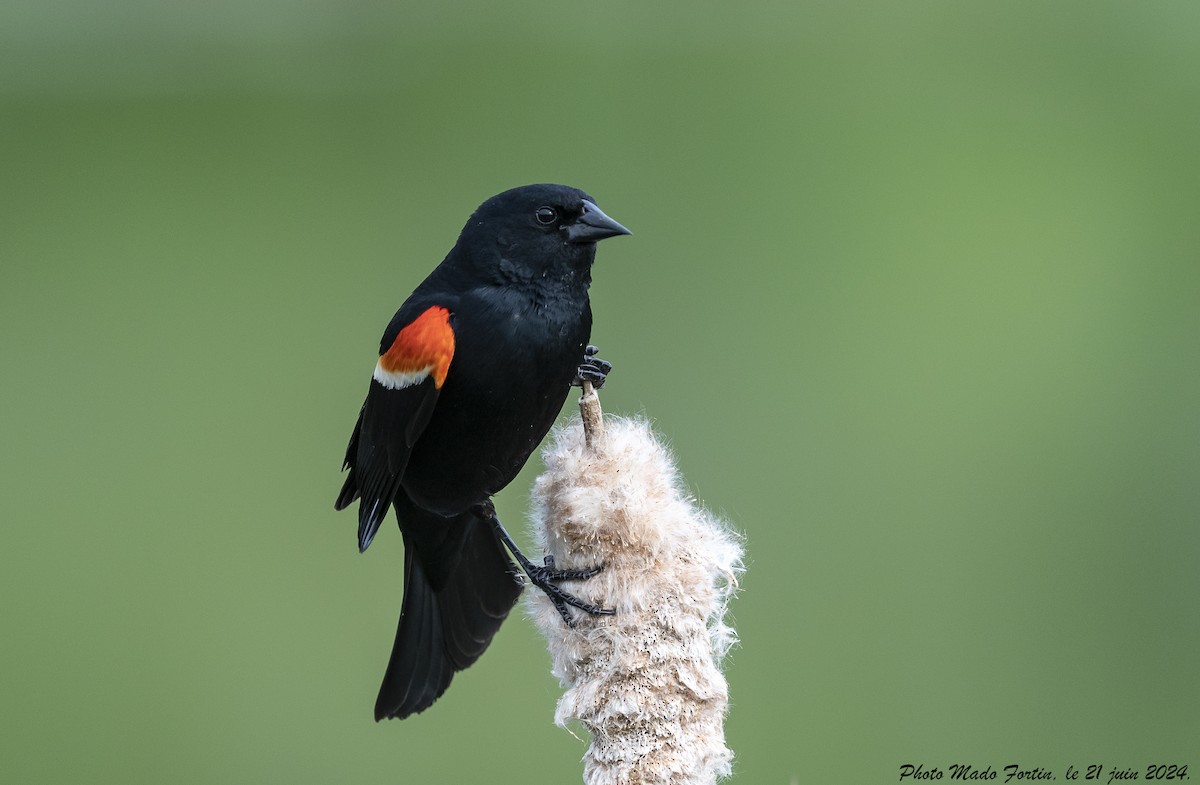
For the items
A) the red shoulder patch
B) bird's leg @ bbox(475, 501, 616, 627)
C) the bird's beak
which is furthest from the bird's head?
bird's leg @ bbox(475, 501, 616, 627)

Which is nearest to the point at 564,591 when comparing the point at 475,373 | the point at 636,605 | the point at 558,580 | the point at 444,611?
the point at 558,580

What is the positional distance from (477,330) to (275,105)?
2.52 metres

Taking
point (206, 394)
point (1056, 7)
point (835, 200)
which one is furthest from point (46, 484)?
point (1056, 7)

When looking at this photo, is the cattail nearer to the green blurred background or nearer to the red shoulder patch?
the red shoulder patch

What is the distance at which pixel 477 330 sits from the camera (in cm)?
168

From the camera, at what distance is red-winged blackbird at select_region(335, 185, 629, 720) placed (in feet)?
5.49

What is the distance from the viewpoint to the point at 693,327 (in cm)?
326

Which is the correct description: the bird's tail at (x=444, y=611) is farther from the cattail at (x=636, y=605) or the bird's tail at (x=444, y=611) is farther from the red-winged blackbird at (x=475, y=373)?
the cattail at (x=636, y=605)

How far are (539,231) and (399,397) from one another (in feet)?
1.11

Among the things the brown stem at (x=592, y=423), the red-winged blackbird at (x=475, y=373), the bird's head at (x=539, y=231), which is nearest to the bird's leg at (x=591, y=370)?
the red-winged blackbird at (x=475, y=373)

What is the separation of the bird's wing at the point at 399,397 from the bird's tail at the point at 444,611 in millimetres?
233

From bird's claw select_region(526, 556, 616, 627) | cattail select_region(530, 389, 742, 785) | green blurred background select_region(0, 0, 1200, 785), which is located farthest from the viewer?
green blurred background select_region(0, 0, 1200, 785)

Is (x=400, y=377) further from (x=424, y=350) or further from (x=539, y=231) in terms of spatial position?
(x=539, y=231)

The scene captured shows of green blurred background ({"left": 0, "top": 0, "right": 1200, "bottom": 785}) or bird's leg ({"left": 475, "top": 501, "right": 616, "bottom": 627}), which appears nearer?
bird's leg ({"left": 475, "top": 501, "right": 616, "bottom": 627})
